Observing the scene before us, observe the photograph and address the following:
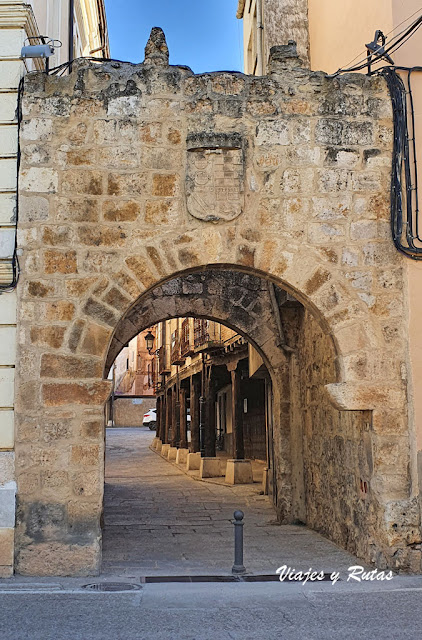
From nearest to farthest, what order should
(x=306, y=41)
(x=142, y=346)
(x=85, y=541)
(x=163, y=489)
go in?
(x=85, y=541)
(x=306, y=41)
(x=163, y=489)
(x=142, y=346)

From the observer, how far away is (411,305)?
5910 millimetres

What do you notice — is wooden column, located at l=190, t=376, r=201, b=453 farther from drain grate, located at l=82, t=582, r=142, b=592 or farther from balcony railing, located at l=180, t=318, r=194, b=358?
drain grate, located at l=82, t=582, r=142, b=592

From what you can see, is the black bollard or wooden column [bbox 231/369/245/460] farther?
wooden column [bbox 231/369/245/460]

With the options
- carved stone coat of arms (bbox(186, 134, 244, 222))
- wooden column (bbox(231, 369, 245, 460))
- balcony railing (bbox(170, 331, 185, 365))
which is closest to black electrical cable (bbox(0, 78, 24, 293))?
carved stone coat of arms (bbox(186, 134, 244, 222))

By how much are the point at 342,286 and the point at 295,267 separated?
1.46 feet

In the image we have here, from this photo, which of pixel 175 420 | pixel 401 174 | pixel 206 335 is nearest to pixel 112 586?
pixel 401 174

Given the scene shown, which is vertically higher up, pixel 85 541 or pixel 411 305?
pixel 411 305

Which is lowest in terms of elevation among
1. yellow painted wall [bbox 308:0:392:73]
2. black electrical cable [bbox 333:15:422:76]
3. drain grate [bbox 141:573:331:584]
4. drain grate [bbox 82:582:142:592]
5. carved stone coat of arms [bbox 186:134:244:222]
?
drain grate [bbox 141:573:331:584]

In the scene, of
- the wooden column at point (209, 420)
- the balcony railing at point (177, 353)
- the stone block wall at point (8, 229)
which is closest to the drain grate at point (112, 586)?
the stone block wall at point (8, 229)

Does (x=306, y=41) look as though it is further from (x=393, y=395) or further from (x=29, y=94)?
(x=393, y=395)

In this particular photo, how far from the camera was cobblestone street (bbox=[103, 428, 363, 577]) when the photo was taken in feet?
20.1

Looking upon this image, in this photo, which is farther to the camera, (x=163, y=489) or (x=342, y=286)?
(x=163, y=489)

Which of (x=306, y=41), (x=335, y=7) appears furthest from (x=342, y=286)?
(x=306, y=41)

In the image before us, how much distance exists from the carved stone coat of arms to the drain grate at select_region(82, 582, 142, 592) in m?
3.02
